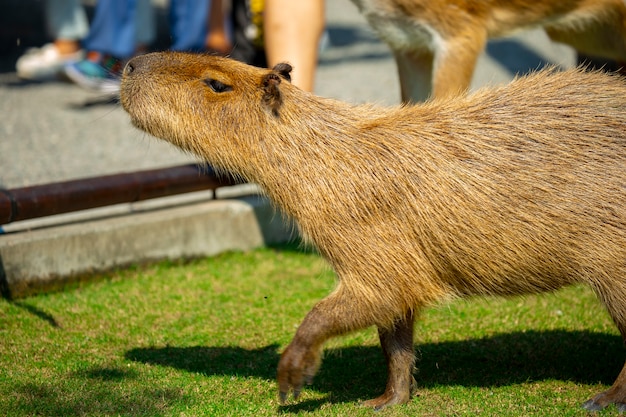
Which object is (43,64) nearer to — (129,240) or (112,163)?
(112,163)

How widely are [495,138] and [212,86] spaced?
1060 millimetres

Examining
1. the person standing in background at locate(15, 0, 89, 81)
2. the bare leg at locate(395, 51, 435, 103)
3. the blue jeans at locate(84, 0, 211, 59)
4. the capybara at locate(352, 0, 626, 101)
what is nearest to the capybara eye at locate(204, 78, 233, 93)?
the capybara at locate(352, 0, 626, 101)

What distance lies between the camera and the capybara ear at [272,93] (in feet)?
11.1

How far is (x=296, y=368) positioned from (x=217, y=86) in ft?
3.55

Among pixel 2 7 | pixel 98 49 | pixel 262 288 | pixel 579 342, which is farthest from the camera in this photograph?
pixel 2 7

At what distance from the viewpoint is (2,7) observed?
38.2ft

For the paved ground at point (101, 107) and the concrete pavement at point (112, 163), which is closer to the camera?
the concrete pavement at point (112, 163)

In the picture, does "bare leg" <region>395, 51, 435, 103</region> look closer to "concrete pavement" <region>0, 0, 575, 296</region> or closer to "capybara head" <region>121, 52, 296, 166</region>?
"concrete pavement" <region>0, 0, 575, 296</region>

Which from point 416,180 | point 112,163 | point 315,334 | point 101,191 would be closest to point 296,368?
point 315,334

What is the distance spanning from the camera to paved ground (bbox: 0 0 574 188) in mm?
6469

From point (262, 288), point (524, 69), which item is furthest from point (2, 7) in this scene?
point (262, 288)

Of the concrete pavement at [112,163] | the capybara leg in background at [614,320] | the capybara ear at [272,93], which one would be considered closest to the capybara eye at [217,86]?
the capybara ear at [272,93]

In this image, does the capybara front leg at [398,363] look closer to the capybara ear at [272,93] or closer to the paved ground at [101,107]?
the capybara ear at [272,93]

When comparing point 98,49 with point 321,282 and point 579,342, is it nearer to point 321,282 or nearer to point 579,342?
point 321,282
